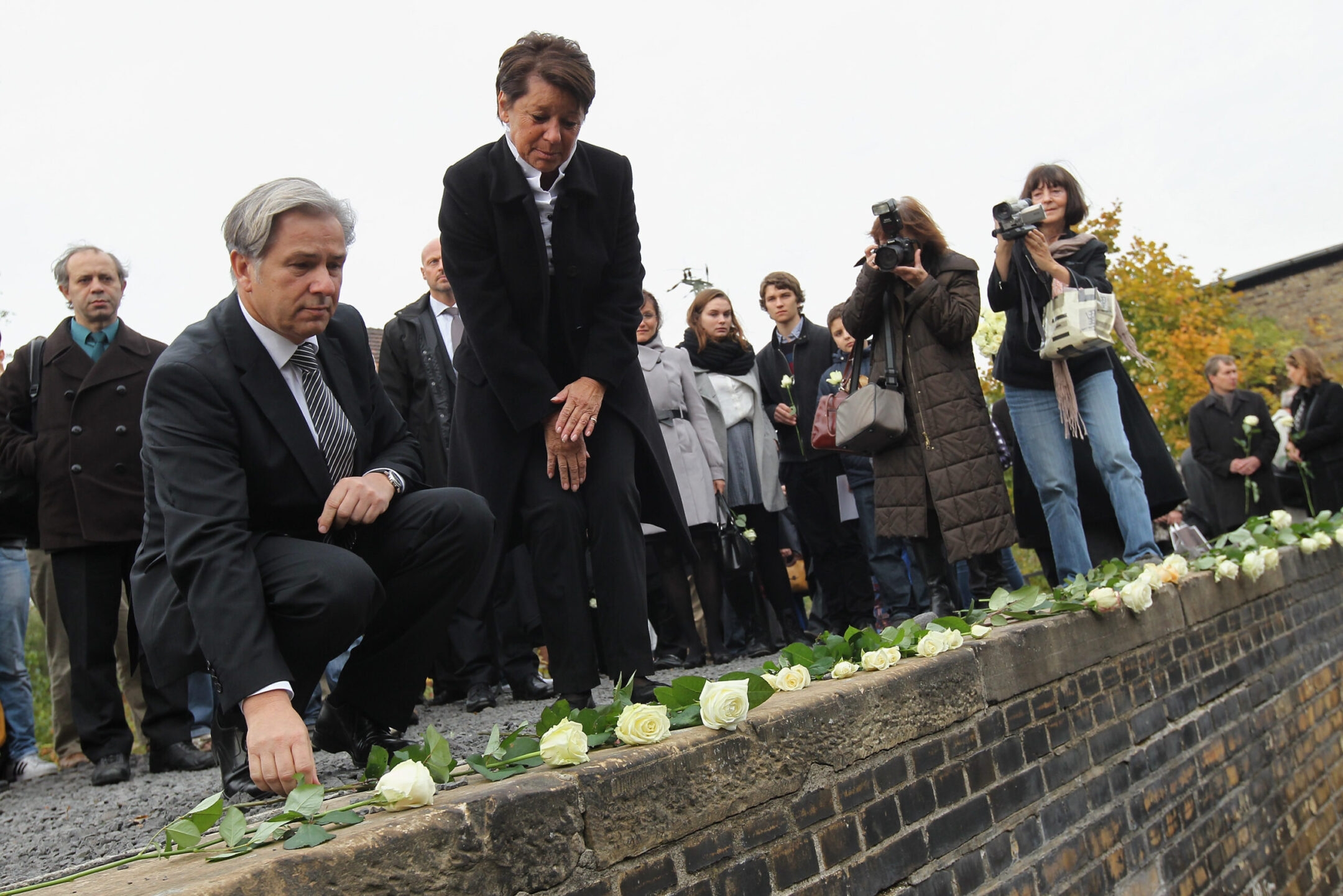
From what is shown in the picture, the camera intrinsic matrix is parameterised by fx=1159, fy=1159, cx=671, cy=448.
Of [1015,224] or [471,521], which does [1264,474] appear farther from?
[471,521]

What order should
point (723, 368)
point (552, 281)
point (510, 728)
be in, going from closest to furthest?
point (552, 281) → point (510, 728) → point (723, 368)

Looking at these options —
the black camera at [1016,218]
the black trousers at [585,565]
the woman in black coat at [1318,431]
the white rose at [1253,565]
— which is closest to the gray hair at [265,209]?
the black trousers at [585,565]

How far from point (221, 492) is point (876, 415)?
11.2 feet

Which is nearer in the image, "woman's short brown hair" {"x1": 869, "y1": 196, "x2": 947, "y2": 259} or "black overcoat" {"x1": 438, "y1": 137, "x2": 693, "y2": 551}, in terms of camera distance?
"black overcoat" {"x1": 438, "y1": 137, "x2": 693, "y2": 551}

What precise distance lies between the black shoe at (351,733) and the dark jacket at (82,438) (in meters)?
2.33

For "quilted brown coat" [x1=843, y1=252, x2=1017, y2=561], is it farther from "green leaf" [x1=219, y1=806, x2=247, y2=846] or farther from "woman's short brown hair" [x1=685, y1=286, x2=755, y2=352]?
"green leaf" [x1=219, y1=806, x2=247, y2=846]

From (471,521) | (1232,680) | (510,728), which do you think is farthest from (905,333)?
(471,521)

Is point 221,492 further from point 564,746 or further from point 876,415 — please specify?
point 876,415

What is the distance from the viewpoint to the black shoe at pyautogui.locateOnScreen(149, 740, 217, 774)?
15.3ft

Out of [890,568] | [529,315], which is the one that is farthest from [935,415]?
[529,315]

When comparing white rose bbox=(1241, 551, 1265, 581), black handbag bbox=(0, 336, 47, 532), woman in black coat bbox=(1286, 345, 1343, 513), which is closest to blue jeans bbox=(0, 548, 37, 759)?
black handbag bbox=(0, 336, 47, 532)

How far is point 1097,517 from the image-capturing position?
20.1 feet

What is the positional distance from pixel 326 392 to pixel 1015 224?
3.45 m

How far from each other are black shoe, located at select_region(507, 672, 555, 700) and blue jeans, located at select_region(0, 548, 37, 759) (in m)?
2.19
